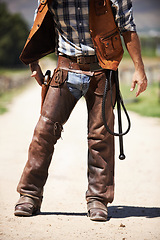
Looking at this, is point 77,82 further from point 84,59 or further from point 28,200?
point 28,200

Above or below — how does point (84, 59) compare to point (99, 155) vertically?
above

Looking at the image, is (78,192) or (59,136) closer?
(59,136)

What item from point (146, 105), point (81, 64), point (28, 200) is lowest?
point (146, 105)

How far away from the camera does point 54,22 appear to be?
13.0 feet

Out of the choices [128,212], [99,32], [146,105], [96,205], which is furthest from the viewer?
[146,105]

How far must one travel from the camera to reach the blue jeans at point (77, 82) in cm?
385

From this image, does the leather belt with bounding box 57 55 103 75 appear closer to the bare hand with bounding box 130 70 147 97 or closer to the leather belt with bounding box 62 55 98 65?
the leather belt with bounding box 62 55 98 65

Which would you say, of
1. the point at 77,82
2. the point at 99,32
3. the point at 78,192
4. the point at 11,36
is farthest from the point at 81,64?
the point at 11,36

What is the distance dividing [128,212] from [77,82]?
1.38 metres

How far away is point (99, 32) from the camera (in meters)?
3.76

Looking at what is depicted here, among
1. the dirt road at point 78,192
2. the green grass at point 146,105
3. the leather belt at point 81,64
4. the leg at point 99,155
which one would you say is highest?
the leather belt at point 81,64

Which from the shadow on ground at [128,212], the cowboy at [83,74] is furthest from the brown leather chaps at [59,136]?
the shadow on ground at [128,212]

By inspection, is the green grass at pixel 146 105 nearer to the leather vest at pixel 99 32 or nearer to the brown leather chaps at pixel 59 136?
the brown leather chaps at pixel 59 136

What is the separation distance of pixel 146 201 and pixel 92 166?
1.03 meters
